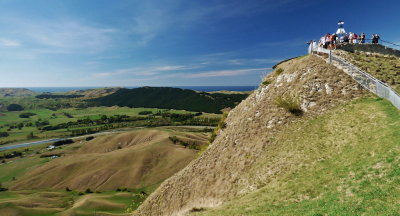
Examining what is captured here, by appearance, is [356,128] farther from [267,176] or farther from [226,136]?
[226,136]

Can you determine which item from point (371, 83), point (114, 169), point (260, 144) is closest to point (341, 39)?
point (371, 83)

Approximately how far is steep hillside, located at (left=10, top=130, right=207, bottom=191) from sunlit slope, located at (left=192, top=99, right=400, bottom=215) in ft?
248

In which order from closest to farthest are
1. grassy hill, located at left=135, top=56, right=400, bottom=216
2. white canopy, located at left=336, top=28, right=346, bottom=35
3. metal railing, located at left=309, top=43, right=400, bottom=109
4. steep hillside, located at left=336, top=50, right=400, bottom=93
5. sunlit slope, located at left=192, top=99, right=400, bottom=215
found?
sunlit slope, located at left=192, top=99, right=400, bottom=215 → grassy hill, located at left=135, top=56, right=400, bottom=216 → metal railing, located at left=309, top=43, right=400, bottom=109 → steep hillside, located at left=336, top=50, right=400, bottom=93 → white canopy, located at left=336, top=28, right=346, bottom=35

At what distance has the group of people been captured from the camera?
33.6 metres

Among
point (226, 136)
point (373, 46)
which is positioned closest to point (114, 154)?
point (226, 136)

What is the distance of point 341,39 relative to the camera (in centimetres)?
3572

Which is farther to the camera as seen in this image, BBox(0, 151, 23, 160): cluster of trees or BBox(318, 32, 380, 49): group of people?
BBox(0, 151, 23, 160): cluster of trees

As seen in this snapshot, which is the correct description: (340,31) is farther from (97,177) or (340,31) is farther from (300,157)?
(97,177)

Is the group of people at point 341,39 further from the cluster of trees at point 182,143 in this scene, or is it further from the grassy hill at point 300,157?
the cluster of trees at point 182,143

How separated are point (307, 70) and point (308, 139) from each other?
40.3ft

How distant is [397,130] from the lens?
15102 mm

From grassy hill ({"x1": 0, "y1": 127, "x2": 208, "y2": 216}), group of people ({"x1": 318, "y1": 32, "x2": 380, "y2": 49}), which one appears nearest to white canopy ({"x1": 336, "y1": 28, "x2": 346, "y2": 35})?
group of people ({"x1": 318, "y1": 32, "x2": 380, "y2": 49})

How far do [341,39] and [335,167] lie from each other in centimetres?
2872

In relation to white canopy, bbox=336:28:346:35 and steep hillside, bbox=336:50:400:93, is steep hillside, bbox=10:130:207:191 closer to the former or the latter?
white canopy, bbox=336:28:346:35
